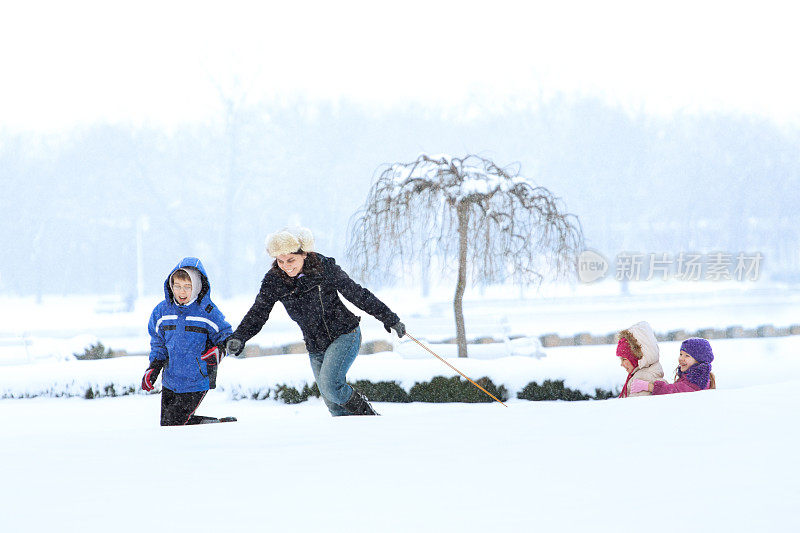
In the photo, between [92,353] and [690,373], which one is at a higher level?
[690,373]

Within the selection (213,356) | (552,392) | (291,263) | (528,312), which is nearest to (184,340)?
(213,356)

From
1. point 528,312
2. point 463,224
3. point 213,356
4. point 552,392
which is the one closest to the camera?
point 213,356

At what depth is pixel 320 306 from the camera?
4.21 meters

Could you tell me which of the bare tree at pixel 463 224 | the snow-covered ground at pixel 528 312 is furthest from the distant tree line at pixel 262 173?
the bare tree at pixel 463 224

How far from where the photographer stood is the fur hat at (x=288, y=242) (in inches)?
161

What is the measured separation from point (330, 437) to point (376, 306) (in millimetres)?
1606

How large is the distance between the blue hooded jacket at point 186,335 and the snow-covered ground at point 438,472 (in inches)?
44.6

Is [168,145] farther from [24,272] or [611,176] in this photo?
[611,176]

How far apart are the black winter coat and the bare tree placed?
5.41m

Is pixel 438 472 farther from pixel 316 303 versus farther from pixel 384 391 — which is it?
pixel 384 391

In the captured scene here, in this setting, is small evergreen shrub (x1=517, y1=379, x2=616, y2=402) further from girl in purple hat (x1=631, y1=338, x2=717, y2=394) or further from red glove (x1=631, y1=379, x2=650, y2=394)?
red glove (x1=631, y1=379, x2=650, y2=394)

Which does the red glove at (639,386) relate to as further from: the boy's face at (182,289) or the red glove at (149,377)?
the red glove at (149,377)

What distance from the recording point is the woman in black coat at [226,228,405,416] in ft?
13.8

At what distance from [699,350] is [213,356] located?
255 centimetres
